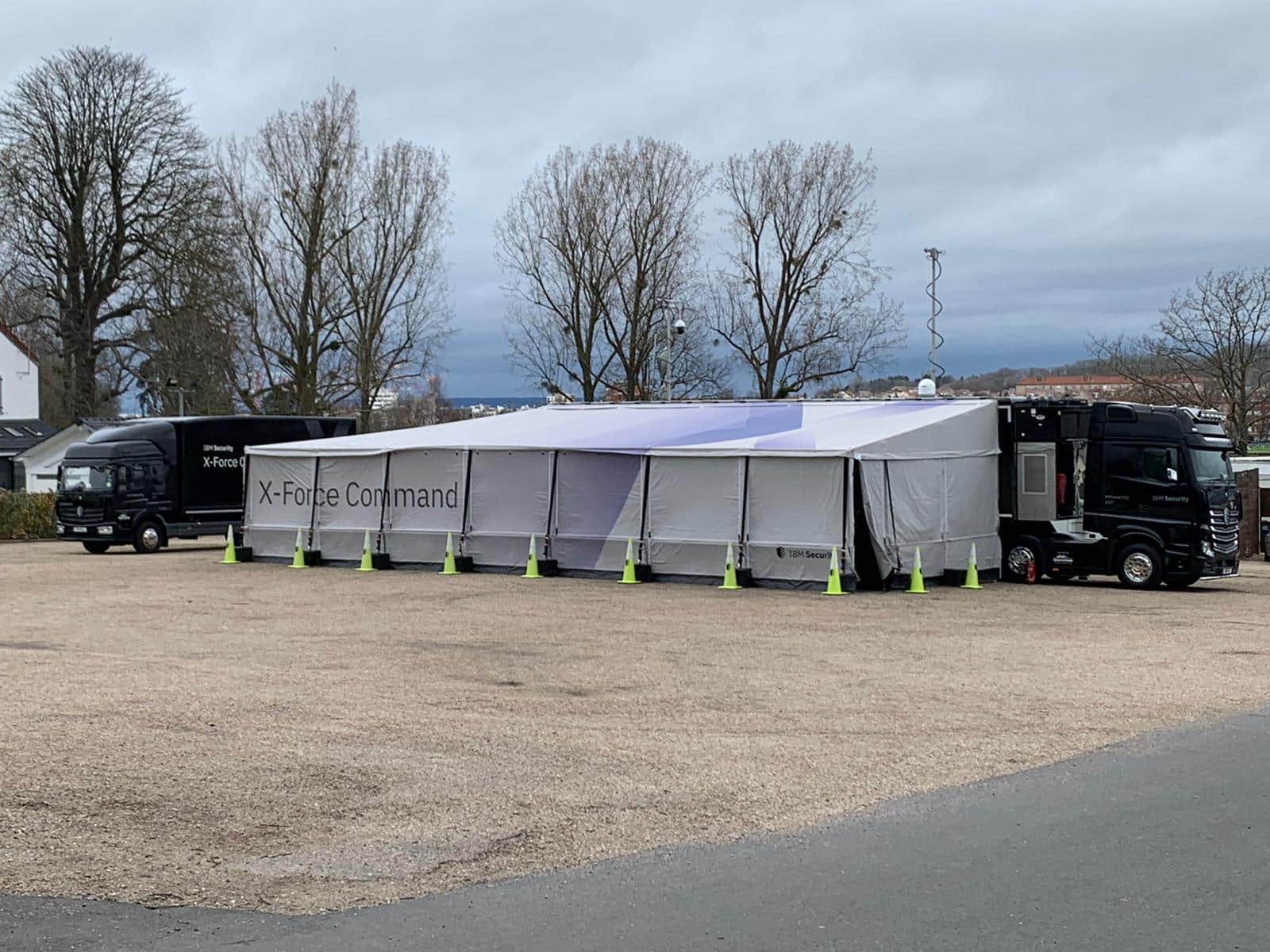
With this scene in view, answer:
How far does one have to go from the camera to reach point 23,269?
50906mm

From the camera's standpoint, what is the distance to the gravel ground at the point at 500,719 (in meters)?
7.52

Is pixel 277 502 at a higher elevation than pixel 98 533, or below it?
higher

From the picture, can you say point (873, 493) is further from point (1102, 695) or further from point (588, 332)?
point (588, 332)

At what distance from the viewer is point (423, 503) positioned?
2844 cm

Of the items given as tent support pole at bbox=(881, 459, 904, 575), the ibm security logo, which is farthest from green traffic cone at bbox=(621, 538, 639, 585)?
tent support pole at bbox=(881, 459, 904, 575)

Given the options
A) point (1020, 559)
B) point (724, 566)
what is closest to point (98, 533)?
point (724, 566)

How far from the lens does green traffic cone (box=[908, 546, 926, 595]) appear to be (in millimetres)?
23828

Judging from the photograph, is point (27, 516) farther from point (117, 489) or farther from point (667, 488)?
point (667, 488)

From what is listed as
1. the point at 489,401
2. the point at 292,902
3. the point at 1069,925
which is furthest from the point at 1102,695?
the point at 489,401

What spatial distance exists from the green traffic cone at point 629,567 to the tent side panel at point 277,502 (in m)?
7.67

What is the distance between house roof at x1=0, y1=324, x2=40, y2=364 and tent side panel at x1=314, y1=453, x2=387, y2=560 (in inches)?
1507

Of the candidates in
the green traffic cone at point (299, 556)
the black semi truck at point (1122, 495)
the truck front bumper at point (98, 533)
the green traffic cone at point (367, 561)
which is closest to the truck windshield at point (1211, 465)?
the black semi truck at point (1122, 495)

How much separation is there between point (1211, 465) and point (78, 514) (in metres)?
25.5

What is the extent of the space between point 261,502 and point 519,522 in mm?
6632
